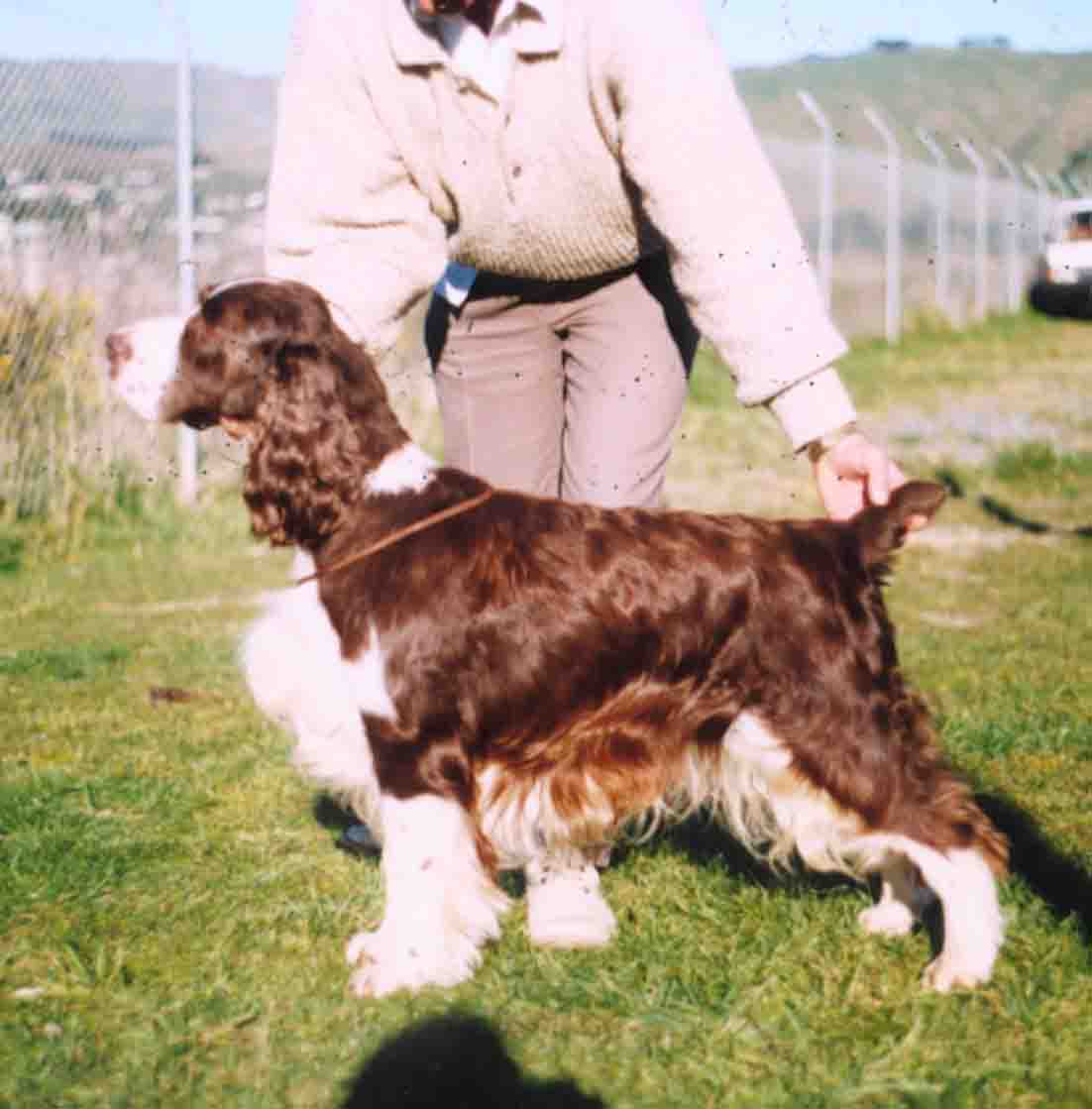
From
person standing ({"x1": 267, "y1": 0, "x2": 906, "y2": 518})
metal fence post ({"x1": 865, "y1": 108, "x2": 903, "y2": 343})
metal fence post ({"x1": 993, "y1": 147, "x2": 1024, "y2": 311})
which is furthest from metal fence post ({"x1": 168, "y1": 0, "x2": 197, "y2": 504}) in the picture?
metal fence post ({"x1": 993, "y1": 147, "x2": 1024, "y2": 311})

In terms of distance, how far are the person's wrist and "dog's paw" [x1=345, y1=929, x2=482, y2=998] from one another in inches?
49.7

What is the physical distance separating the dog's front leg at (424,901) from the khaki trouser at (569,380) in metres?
0.94

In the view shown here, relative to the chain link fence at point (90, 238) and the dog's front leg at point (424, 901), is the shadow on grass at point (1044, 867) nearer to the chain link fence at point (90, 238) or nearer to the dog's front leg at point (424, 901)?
the dog's front leg at point (424, 901)

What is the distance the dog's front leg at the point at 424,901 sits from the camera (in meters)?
3.10

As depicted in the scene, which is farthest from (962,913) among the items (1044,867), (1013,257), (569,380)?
(1013,257)

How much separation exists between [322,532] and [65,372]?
5009 mm

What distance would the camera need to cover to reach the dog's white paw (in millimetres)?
3320

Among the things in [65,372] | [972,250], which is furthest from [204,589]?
[972,250]

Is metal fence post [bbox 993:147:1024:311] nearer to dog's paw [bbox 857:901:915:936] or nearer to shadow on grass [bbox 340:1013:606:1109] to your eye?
dog's paw [bbox 857:901:915:936]

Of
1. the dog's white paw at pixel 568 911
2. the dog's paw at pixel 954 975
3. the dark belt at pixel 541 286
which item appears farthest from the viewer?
the dark belt at pixel 541 286

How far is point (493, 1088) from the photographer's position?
2721 mm

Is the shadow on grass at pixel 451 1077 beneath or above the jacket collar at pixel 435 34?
beneath

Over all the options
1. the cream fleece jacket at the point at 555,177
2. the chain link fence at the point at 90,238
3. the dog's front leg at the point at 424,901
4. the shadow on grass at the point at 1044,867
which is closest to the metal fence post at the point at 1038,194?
the chain link fence at the point at 90,238

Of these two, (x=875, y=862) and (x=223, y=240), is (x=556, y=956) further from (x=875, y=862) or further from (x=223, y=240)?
(x=223, y=240)
